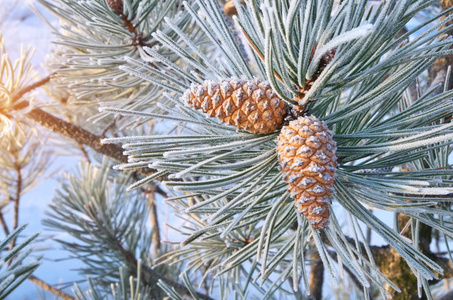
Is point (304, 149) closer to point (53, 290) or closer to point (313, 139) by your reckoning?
point (313, 139)

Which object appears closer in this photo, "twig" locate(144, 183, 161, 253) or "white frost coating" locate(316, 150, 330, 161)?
"white frost coating" locate(316, 150, 330, 161)

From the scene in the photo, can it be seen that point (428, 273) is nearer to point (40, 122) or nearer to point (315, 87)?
point (315, 87)

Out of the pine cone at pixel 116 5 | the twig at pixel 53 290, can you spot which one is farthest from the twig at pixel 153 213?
the pine cone at pixel 116 5

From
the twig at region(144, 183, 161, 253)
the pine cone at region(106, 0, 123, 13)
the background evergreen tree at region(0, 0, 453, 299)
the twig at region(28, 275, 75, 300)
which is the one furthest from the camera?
the twig at region(144, 183, 161, 253)

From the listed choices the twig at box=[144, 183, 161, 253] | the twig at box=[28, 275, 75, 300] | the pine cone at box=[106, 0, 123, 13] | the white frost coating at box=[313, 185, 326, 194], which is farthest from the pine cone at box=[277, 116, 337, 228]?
the twig at box=[144, 183, 161, 253]

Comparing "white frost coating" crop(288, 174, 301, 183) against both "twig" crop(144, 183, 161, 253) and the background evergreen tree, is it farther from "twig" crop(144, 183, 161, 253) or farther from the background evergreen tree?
"twig" crop(144, 183, 161, 253)

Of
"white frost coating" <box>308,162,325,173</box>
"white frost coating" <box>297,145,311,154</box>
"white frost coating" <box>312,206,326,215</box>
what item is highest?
"white frost coating" <box>297,145,311,154</box>

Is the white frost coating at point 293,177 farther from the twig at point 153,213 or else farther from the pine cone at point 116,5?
the twig at point 153,213
